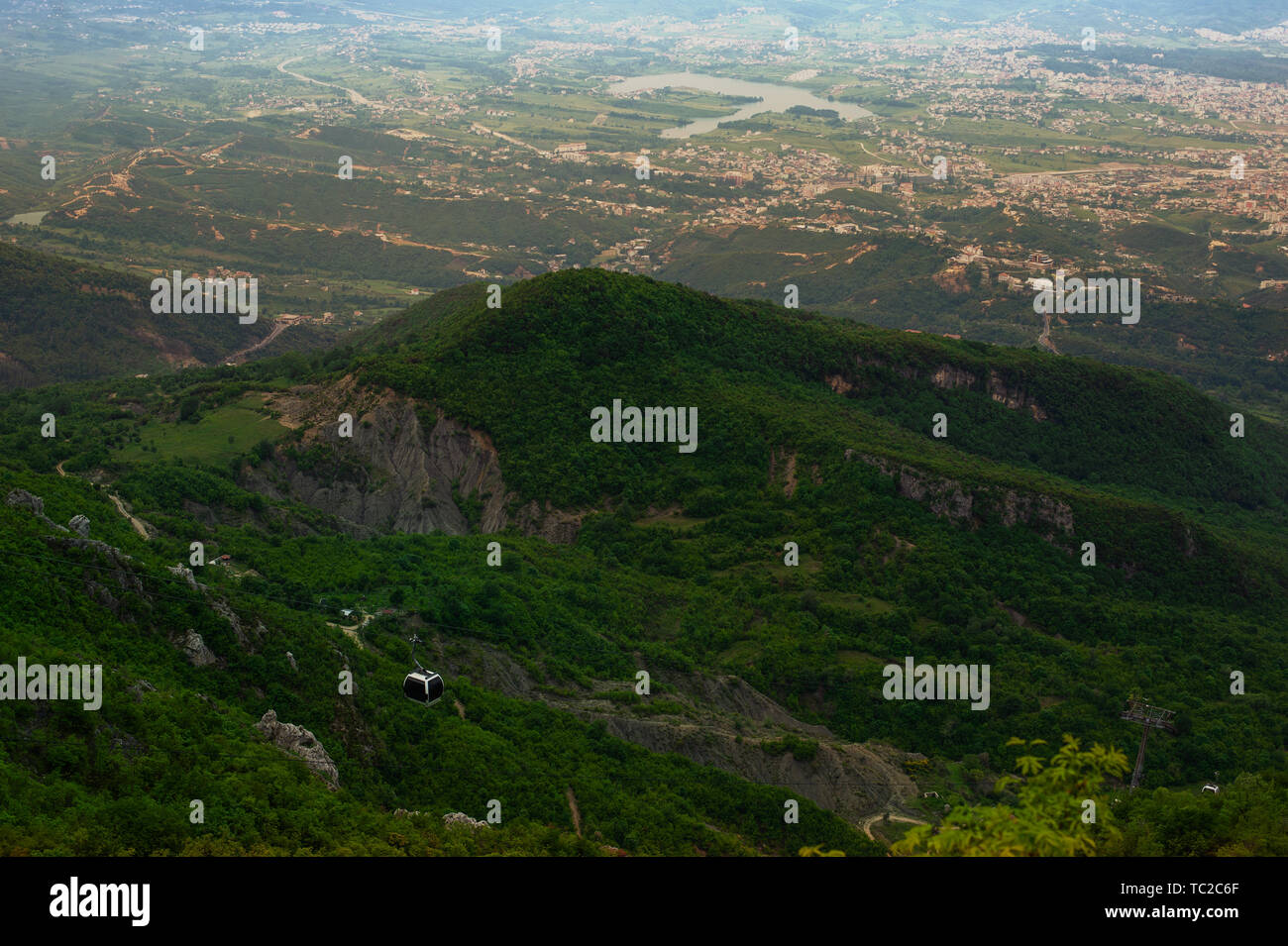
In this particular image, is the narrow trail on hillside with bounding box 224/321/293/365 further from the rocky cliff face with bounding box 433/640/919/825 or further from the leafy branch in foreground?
the leafy branch in foreground

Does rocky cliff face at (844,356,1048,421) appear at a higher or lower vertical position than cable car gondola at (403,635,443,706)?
higher

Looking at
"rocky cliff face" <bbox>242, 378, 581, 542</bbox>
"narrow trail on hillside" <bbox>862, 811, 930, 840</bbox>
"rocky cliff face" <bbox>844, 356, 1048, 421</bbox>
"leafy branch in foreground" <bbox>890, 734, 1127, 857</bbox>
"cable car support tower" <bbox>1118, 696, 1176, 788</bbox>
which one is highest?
"leafy branch in foreground" <bbox>890, 734, 1127, 857</bbox>

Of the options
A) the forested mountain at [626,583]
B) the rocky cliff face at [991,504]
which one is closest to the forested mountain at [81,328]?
the forested mountain at [626,583]

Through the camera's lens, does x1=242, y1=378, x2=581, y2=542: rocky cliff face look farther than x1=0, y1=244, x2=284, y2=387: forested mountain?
No

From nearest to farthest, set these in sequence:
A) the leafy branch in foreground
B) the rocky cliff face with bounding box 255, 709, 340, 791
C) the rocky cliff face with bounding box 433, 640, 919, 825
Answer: the leafy branch in foreground < the rocky cliff face with bounding box 255, 709, 340, 791 < the rocky cliff face with bounding box 433, 640, 919, 825

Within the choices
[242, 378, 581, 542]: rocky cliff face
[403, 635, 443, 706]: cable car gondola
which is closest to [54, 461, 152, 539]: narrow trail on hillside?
[242, 378, 581, 542]: rocky cliff face

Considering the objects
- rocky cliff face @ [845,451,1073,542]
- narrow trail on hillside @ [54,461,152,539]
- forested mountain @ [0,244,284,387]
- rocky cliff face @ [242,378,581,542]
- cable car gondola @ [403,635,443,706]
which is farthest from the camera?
forested mountain @ [0,244,284,387]

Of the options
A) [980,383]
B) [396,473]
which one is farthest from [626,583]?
[980,383]

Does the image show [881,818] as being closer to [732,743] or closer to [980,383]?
[732,743]

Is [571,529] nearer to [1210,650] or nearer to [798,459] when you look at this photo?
[798,459]

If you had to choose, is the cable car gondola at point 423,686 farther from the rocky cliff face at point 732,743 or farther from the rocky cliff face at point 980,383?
the rocky cliff face at point 980,383
